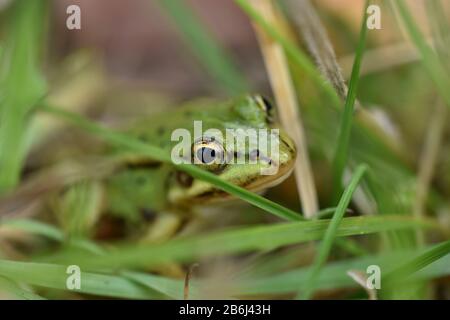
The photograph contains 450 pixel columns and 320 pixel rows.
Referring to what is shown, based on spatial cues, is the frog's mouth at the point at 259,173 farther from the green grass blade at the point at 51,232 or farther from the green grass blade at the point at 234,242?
the green grass blade at the point at 51,232

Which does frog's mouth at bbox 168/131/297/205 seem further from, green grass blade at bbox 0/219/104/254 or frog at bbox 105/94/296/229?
green grass blade at bbox 0/219/104/254

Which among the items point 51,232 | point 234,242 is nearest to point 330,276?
point 234,242

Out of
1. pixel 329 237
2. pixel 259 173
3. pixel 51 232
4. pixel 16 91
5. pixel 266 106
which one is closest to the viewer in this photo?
pixel 329 237

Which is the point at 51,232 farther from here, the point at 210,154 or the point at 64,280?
the point at 210,154

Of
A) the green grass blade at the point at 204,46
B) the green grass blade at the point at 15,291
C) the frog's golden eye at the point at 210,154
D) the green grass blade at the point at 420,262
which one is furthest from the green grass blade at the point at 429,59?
the green grass blade at the point at 15,291

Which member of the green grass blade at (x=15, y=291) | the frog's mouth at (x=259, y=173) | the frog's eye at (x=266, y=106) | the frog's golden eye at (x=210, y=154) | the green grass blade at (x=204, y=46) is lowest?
the green grass blade at (x=15, y=291)

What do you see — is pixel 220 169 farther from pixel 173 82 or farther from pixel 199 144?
pixel 173 82
